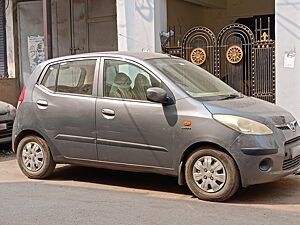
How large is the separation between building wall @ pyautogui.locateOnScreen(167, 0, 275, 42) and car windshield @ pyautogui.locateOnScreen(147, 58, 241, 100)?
5.94 meters

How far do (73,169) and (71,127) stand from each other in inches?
59.0

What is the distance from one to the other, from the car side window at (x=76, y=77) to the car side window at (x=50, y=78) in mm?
81

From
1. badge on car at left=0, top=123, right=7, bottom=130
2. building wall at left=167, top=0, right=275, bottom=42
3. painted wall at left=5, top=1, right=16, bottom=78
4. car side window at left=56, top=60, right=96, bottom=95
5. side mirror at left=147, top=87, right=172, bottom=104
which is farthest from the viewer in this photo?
painted wall at left=5, top=1, right=16, bottom=78

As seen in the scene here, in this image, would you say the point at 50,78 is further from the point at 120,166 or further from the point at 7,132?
the point at 7,132

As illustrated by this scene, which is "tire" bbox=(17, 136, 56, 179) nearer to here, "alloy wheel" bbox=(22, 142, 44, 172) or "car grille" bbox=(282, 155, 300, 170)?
"alloy wheel" bbox=(22, 142, 44, 172)

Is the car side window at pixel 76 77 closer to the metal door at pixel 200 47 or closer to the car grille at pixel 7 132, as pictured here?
the car grille at pixel 7 132

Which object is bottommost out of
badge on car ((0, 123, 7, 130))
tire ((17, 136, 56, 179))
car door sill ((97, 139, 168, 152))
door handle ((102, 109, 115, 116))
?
tire ((17, 136, 56, 179))

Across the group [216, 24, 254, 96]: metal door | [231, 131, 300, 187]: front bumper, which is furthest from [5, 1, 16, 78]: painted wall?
[231, 131, 300, 187]: front bumper

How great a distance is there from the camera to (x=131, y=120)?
21.1 ft

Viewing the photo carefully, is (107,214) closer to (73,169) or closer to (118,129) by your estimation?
(118,129)

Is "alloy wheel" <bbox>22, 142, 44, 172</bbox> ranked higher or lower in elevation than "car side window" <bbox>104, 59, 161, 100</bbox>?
lower

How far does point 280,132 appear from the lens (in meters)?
6.01

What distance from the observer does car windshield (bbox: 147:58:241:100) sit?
254 inches

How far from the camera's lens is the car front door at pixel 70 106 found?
6785 millimetres
